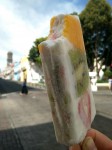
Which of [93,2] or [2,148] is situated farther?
[93,2]

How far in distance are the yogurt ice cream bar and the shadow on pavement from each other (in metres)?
6.63

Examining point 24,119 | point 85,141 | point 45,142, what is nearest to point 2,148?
point 45,142

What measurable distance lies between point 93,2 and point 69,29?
48.8 meters

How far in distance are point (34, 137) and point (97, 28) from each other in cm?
3974

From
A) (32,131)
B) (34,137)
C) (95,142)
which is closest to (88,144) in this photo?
(95,142)

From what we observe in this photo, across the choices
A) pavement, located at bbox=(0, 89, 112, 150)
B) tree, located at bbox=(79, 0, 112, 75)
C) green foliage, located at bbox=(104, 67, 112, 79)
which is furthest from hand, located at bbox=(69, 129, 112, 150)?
green foliage, located at bbox=(104, 67, 112, 79)

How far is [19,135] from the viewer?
38.2 ft

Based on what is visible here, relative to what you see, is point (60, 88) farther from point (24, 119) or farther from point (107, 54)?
point (107, 54)

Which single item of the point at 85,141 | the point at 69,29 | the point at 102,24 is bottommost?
the point at 85,141

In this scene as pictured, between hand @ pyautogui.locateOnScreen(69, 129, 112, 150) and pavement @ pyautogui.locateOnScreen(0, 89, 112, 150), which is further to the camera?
pavement @ pyautogui.locateOnScreen(0, 89, 112, 150)

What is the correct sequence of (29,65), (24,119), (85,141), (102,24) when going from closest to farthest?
(85,141) → (24,119) → (102,24) → (29,65)

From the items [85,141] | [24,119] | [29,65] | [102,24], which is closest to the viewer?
[85,141]

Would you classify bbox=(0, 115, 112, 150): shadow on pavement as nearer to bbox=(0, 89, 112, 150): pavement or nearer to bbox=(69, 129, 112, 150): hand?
bbox=(0, 89, 112, 150): pavement

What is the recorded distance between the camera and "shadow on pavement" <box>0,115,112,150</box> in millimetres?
9809
